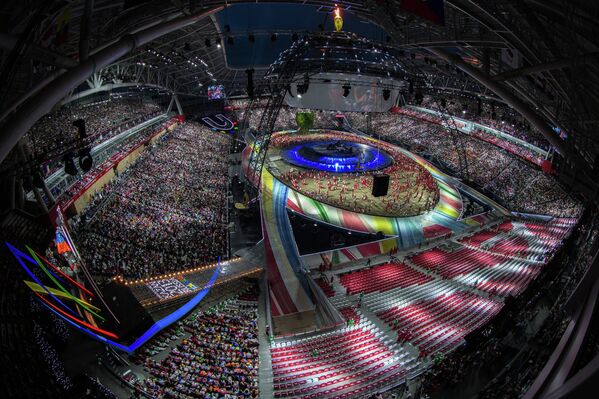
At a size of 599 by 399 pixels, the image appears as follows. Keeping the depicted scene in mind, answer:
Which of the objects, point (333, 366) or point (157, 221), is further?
point (157, 221)

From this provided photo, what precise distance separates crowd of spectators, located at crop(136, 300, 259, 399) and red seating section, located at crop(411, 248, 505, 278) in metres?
→ 13.3

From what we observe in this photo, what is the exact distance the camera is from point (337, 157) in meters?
43.1

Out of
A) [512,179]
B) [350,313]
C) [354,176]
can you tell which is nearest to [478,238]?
[512,179]

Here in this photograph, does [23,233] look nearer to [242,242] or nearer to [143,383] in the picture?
[143,383]

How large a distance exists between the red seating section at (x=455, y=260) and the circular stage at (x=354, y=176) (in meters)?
5.71

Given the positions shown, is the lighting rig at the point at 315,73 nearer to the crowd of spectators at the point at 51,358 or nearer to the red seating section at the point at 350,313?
the red seating section at the point at 350,313

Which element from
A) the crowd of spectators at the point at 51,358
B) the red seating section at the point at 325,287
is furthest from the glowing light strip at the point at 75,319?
the red seating section at the point at 325,287

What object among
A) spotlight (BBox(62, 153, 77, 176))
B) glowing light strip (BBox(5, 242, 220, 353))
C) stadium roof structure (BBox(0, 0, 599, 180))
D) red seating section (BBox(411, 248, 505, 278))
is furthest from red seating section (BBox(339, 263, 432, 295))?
spotlight (BBox(62, 153, 77, 176))

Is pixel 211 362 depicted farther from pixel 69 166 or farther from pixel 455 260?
pixel 455 260

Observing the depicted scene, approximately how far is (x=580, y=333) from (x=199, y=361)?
13443 millimetres

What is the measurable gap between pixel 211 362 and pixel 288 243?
11.7 m

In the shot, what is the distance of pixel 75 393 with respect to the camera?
9625 mm

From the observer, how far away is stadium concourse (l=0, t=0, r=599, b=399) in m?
9.44

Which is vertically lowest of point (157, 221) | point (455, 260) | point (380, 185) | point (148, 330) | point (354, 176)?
point (455, 260)
